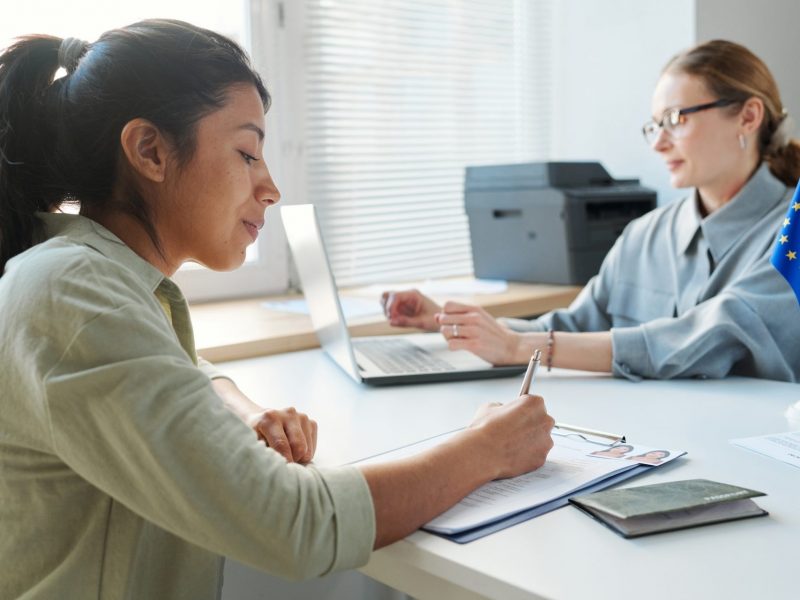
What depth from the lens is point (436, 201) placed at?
311cm

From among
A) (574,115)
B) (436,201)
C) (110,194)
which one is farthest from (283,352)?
(574,115)

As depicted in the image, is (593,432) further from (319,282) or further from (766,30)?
(766,30)

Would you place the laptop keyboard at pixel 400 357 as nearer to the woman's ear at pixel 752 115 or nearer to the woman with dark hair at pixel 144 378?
the woman with dark hair at pixel 144 378

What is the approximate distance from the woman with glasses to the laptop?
0.19 feet

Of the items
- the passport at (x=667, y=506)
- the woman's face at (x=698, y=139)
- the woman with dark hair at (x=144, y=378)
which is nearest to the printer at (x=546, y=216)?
the woman's face at (x=698, y=139)

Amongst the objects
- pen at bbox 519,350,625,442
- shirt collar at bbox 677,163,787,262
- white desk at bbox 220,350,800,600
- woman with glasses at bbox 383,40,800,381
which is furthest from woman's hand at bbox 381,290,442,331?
pen at bbox 519,350,625,442

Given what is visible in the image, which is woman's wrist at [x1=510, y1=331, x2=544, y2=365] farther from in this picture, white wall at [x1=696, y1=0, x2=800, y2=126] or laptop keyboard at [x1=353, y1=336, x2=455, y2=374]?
white wall at [x1=696, y1=0, x2=800, y2=126]

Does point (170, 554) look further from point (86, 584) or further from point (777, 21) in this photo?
point (777, 21)

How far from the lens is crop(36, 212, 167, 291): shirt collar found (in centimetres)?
94

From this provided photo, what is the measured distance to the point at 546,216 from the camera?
2.68 meters

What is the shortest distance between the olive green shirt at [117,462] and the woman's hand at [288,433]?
235mm

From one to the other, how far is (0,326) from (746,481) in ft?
2.61

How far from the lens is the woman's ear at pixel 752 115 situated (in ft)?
6.30

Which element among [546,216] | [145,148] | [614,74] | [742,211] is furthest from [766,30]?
[145,148]
